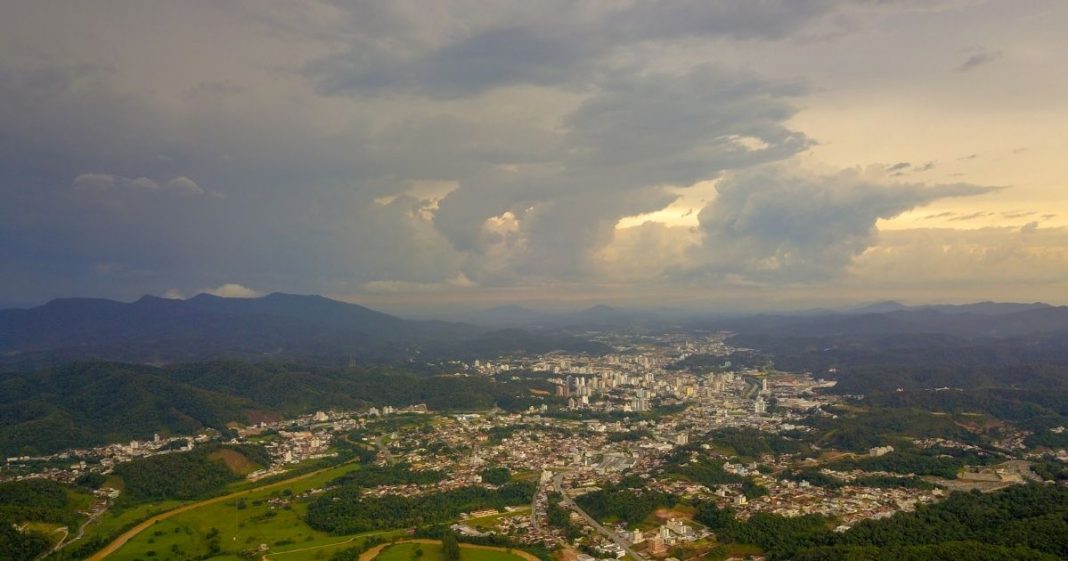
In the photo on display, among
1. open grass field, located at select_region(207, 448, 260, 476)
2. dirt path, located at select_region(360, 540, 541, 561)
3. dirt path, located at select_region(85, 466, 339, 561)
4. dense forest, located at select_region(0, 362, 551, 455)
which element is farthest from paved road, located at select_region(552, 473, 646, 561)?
dense forest, located at select_region(0, 362, 551, 455)

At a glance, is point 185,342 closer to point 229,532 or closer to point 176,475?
point 176,475

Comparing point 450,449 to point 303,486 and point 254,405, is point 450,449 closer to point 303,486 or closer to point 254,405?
point 303,486

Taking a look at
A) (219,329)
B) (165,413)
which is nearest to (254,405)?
(165,413)

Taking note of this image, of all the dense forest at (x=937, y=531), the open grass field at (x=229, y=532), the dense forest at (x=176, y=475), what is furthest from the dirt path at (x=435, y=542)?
the dense forest at (x=176, y=475)

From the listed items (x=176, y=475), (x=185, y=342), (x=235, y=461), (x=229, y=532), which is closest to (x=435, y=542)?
(x=229, y=532)

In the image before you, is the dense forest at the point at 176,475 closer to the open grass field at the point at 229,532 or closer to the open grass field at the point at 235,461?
the open grass field at the point at 235,461

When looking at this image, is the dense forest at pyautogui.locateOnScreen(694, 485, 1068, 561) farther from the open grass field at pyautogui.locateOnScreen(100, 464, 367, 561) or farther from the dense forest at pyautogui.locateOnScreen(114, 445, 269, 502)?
the dense forest at pyautogui.locateOnScreen(114, 445, 269, 502)
